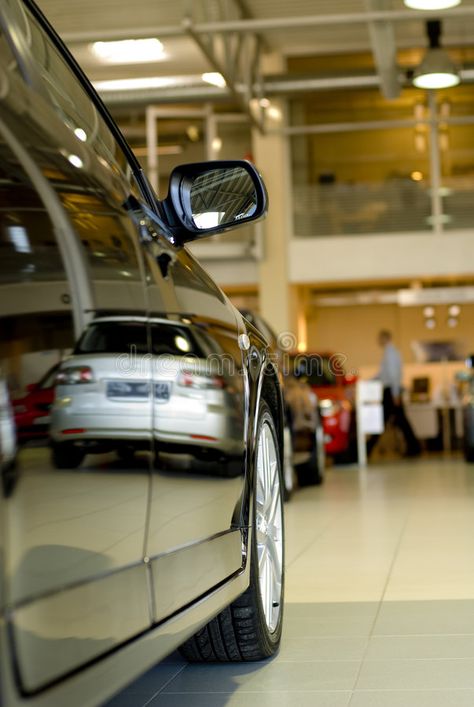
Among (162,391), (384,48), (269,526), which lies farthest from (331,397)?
(162,391)

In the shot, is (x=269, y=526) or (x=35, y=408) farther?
(x=269, y=526)

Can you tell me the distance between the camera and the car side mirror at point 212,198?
2.88 m

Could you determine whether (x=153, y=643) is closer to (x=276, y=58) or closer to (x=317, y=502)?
(x=317, y=502)

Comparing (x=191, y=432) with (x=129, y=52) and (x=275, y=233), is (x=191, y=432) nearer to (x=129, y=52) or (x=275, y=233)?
(x=129, y=52)

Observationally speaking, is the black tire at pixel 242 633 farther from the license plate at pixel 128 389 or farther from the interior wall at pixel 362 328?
the interior wall at pixel 362 328

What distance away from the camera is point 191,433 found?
2.50 meters

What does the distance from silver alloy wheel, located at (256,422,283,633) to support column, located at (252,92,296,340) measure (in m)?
16.0

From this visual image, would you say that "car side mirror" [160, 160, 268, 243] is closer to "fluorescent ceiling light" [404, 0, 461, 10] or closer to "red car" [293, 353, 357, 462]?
"fluorescent ceiling light" [404, 0, 461, 10]

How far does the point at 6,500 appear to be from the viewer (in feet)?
4.97

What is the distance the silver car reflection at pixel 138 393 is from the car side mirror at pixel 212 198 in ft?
1.05

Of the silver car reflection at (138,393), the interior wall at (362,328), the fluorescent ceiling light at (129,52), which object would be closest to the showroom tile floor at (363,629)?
the silver car reflection at (138,393)

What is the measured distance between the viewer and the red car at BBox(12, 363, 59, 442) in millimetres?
1611

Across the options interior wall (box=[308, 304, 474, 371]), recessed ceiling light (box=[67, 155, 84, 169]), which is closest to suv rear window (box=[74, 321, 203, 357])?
recessed ceiling light (box=[67, 155, 84, 169])

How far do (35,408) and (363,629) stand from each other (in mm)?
2611
